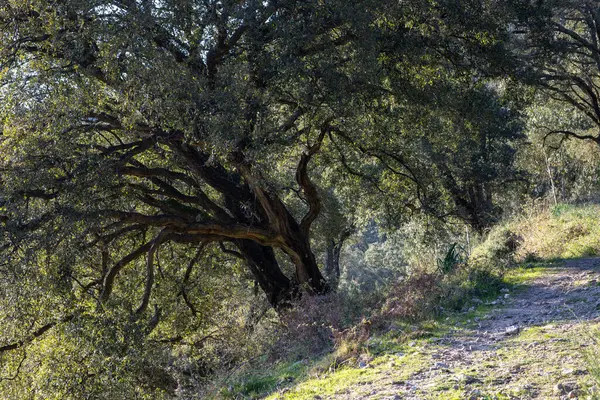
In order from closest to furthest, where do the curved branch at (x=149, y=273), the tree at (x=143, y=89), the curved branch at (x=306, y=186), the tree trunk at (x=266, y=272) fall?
1. the tree at (x=143, y=89)
2. the curved branch at (x=149, y=273)
3. the curved branch at (x=306, y=186)
4. the tree trunk at (x=266, y=272)

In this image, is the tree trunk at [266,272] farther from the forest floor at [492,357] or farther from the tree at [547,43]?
the tree at [547,43]

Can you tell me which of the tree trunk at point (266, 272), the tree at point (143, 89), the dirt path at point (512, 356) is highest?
the tree at point (143, 89)

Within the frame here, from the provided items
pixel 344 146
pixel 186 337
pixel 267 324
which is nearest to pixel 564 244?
pixel 344 146

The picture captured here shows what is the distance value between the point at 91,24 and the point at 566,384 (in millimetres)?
7693

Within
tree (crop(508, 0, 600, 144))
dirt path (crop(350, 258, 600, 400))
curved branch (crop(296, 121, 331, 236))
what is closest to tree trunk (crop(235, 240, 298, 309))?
curved branch (crop(296, 121, 331, 236))

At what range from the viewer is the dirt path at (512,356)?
475cm

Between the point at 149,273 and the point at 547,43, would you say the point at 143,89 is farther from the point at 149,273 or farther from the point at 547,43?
the point at 547,43

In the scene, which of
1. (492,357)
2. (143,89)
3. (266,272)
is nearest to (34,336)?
(143,89)

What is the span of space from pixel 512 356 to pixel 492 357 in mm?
189

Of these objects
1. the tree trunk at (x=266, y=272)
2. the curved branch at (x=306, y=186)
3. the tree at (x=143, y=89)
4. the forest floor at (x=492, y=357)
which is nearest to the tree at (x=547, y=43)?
the tree at (x=143, y=89)

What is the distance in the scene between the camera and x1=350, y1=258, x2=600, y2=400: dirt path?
4750mm

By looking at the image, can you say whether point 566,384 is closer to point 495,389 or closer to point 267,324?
point 495,389

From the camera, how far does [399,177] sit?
14.4 m

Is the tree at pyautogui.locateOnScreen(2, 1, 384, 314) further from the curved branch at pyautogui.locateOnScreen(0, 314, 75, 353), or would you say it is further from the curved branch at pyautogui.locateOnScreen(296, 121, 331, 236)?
the curved branch at pyautogui.locateOnScreen(296, 121, 331, 236)
